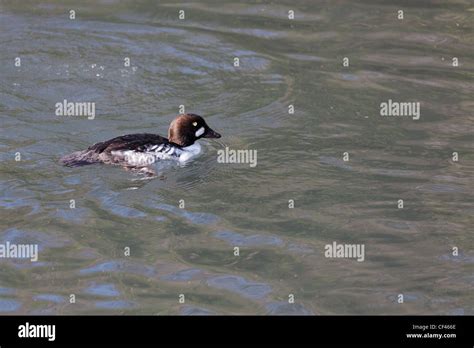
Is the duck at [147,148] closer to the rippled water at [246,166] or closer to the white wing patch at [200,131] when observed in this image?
the white wing patch at [200,131]

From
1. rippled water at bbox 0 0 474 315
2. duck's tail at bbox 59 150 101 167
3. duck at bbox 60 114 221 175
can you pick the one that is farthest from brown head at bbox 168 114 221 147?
duck's tail at bbox 59 150 101 167

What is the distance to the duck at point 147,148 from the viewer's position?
1307cm

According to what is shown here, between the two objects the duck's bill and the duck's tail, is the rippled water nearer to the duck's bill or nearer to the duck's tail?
the duck's tail

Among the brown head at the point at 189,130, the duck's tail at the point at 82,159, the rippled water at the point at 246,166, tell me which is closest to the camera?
the rippled water at the point at 246,166

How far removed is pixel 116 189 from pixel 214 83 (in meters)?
4.19

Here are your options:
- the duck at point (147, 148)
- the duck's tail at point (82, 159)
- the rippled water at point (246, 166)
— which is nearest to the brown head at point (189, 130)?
the duck at point (147, 148)

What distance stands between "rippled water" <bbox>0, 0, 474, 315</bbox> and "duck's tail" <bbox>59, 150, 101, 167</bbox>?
0.51 ft

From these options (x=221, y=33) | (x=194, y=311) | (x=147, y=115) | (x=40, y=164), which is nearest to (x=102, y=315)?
(x=194, y=311)

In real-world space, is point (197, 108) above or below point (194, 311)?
above

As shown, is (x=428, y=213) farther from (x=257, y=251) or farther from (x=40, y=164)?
(x=40, y=164)

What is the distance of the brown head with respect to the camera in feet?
45.6

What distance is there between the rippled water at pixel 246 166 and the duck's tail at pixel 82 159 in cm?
16

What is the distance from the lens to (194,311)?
10.0 meters

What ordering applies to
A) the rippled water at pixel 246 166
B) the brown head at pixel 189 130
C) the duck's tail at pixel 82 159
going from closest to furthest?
the rippled water at pixel 246 166
the duck's tail at pixel 82 159
the brown head at pixel 189 130
